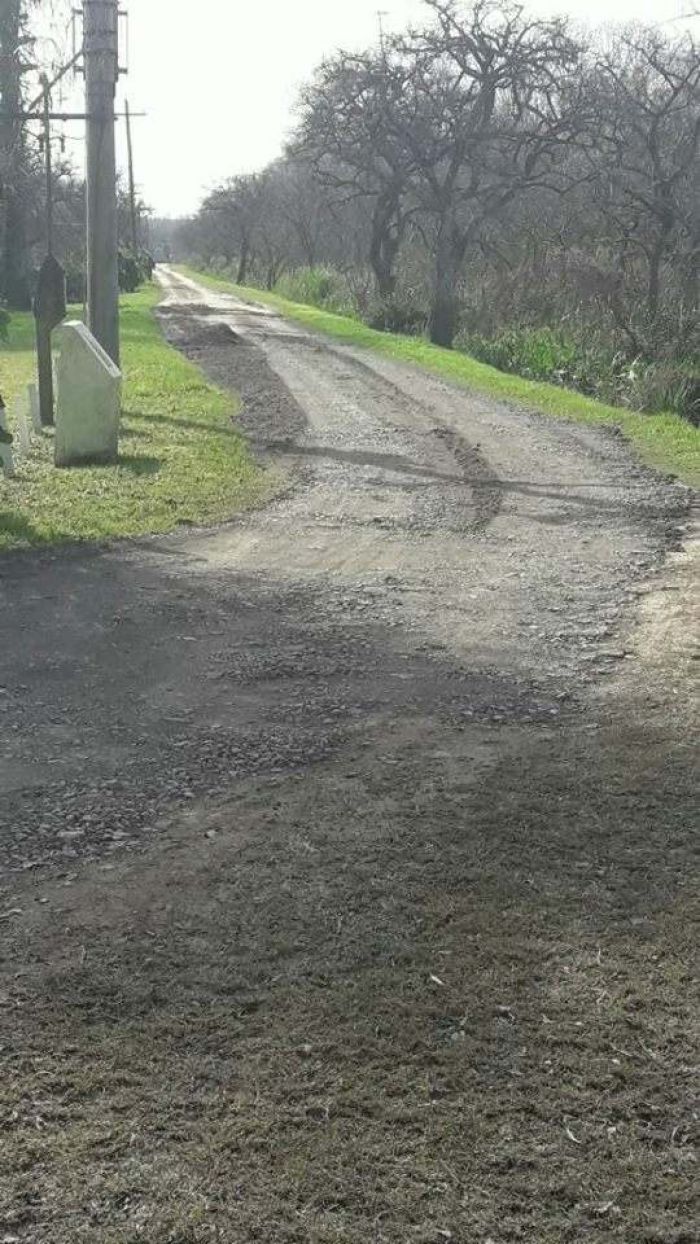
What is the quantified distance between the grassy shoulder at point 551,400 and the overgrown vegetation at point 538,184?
978mm

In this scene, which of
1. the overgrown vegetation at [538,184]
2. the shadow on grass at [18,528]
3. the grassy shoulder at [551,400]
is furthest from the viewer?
the overgrown vegetation at [538,184]

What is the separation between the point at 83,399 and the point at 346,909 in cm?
812

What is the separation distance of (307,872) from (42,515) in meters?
5.67

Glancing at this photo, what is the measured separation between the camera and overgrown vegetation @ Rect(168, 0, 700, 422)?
21.4 metres

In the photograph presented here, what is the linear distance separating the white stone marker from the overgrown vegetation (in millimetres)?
8728

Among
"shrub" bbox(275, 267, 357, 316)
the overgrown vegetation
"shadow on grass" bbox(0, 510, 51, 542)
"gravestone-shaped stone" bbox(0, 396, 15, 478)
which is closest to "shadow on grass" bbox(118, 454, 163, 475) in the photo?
"gravestone-shaped stone" bbox(0, 396, 15, 478)

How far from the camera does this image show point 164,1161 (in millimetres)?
2627

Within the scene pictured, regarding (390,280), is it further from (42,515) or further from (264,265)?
(264,265)

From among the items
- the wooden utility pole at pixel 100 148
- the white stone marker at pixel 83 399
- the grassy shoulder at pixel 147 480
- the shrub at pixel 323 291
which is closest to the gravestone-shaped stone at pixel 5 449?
the grassy shoulder at pixel 147 480

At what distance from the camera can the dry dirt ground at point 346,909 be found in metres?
2.60

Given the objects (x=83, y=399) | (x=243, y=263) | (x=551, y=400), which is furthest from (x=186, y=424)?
(x=243, y=263)

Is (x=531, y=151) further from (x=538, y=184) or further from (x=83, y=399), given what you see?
(x=83, y=399)

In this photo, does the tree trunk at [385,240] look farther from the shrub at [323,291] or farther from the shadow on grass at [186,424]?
the shadow on grass at [186,424]

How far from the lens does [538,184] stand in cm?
2664
